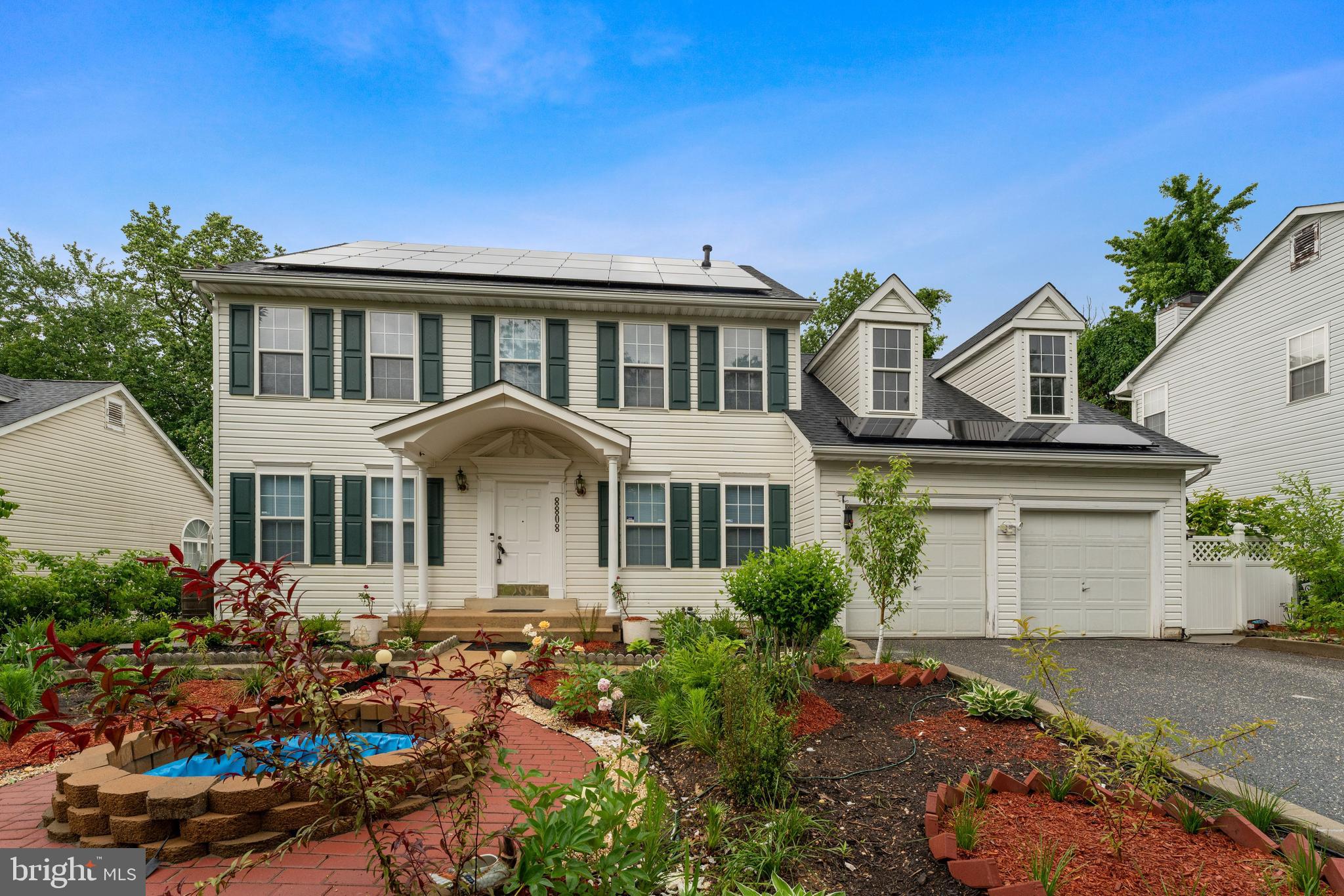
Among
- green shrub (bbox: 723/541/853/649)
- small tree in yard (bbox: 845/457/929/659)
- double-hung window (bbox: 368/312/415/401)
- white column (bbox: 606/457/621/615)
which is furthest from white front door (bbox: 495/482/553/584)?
small tree in yard (bbox: 845/457/929/659)

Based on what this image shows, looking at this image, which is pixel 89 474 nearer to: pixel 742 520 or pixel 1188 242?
pixel 742 520

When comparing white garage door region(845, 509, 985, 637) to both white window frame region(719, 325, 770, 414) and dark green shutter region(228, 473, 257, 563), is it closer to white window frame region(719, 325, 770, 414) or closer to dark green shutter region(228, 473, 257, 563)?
white window frame region(719, 325, 770, 414)

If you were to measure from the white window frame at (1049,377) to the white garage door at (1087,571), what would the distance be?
1939 mm

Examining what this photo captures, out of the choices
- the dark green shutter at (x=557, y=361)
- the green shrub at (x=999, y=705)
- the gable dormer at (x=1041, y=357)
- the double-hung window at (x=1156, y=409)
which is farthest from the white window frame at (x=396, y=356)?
the double-hung window at (x=1156, y=409)

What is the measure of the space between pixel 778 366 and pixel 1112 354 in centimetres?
1996

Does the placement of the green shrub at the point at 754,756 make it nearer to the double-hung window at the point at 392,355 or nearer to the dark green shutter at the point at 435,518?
the dark green shutter at the point at 435,518

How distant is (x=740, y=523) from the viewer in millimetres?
10719

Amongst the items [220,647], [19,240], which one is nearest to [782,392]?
[220,647]

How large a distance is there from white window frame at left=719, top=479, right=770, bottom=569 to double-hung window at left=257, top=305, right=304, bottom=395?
7.19m

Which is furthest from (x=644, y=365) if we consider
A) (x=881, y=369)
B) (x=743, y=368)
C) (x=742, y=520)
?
(x=881, y=369)

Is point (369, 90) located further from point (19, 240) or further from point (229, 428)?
point (19, 240)

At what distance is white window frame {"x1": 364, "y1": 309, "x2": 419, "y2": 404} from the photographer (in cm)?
1041

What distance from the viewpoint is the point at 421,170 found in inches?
481

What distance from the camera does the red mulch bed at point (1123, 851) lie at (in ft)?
8.70
